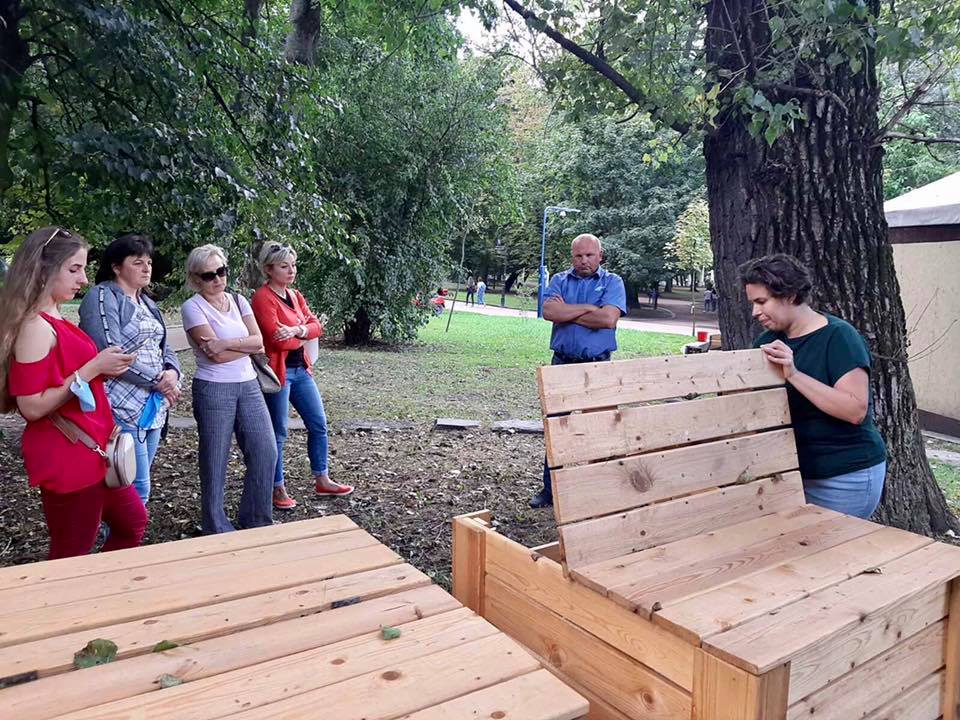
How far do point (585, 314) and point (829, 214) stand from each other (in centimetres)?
152

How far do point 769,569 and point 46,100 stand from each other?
5.98 meters

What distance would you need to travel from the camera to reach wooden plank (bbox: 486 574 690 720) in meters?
1.84

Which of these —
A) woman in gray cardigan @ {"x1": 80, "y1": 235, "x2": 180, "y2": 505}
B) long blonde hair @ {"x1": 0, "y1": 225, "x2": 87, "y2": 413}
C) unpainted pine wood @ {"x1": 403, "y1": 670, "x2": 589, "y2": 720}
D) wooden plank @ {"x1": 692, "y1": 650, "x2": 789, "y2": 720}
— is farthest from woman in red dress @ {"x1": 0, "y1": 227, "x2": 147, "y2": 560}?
wooden plank @ {"x1": 692, "y1": 650, "x2": 789, "y2": 720}

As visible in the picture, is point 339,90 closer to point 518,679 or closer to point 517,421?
point 517,421

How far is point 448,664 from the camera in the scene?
4.83 feet

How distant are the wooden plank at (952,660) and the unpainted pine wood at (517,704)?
62.9 inches

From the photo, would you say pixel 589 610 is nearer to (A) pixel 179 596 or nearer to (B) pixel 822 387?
(A) pixel 179 596

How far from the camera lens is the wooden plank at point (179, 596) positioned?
5.38 ft

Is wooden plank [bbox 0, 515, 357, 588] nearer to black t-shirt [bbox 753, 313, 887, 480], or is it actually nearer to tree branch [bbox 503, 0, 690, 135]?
black t-shirt [bbox 753, 313, 887, 480]

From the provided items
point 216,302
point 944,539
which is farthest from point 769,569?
point 216,302

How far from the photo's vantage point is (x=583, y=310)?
4.72 metres

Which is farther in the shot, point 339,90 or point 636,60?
point 339,90

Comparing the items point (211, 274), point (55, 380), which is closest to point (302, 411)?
point (211, 274)

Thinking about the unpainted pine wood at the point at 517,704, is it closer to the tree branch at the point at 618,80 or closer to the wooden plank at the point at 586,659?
the wooden plank at the point at 586,659
